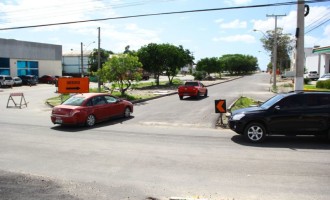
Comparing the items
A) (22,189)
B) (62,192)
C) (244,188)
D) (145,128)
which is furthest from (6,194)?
(145,128)

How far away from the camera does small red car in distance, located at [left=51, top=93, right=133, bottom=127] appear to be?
45.9 ft

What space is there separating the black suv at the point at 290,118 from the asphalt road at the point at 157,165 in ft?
1.28

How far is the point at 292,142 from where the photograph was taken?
433 inches

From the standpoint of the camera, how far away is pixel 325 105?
10953 mm

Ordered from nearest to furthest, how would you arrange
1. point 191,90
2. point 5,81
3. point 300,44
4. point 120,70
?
point 300,44 → point 120,70 → point 191,90 → point 5,81

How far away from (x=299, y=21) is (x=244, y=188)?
38.3 feet

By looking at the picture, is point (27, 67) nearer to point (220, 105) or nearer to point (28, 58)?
point (28, 58)

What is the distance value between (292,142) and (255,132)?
1.25m

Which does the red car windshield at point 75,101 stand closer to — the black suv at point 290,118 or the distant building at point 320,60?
the black suv at point 290,118

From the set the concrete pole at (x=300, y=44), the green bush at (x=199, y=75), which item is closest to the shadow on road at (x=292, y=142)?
the concrete pole at (x=300, y=44)

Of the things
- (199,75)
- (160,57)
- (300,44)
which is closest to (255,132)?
(300,44)

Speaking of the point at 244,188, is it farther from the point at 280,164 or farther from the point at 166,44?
the point at 166,44

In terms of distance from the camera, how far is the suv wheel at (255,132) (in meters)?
11.0

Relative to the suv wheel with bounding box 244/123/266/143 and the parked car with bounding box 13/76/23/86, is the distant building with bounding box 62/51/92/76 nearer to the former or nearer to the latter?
the parked car with bounding box 13/76/23/86
